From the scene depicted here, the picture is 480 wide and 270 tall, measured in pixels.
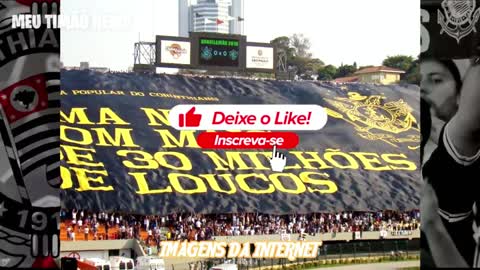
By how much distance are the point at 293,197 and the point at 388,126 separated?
178 inches

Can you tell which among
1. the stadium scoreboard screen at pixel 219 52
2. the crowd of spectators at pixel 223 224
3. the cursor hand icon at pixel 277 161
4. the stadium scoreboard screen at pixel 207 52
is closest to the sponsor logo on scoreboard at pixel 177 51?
the stadium scoreboard screen at pixel 207 52

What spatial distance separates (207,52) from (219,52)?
0.35 metres

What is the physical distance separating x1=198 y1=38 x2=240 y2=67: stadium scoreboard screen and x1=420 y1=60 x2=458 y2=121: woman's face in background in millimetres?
16131

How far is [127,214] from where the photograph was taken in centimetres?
1972

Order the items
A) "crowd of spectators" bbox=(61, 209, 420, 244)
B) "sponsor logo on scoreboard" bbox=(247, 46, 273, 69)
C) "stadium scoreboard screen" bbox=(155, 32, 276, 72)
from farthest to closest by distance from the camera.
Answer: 1. "sponsor logo on scoreboard" bbox=(247, 46, 273, 69)
2. "stadium scoreboard screen" bbox=(155, 32, 276, 72)
3. "crowd of spectators" bbox=(61, 209, 420, 244)

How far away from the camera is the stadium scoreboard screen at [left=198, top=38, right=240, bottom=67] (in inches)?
908

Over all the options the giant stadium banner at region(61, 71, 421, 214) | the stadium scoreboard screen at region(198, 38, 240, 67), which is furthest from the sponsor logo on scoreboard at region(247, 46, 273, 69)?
the giant stadium banner at region(61, 71, 421, 214)

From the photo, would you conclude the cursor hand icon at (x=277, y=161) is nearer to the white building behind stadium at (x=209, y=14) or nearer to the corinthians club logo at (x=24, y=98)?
the white building behind stadium at (x=209, y=14)

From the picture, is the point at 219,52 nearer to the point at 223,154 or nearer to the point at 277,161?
the point at 223,154

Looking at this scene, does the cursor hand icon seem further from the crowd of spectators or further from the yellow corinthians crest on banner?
the yellow corinthians crest on banner

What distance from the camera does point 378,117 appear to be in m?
24.5

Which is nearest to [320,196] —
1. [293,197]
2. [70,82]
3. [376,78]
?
[293,197]

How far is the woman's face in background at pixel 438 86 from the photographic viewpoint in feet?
23.6

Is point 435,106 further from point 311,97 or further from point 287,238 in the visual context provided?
point 311,97
